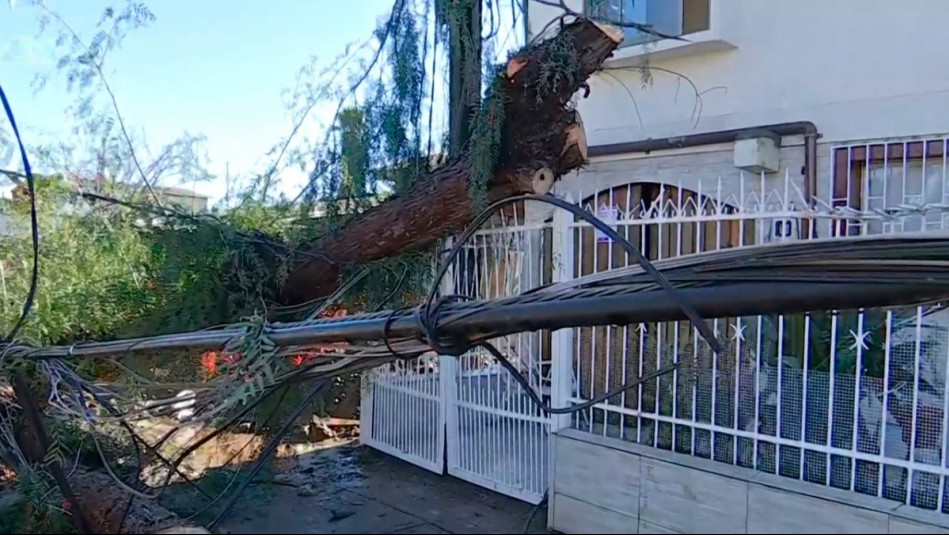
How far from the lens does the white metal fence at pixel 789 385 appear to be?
3838 millimetres

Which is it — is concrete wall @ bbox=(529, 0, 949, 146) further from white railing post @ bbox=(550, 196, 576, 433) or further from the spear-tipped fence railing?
the spear-tipped fence railing

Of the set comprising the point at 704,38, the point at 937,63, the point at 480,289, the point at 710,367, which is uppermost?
the point at 704,38

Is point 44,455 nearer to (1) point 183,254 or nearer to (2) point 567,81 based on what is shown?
(1) point 183,254

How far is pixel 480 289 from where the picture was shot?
641cm

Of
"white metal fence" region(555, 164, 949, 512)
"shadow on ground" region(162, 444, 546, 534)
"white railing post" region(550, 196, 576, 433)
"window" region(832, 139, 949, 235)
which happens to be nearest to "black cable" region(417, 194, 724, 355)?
"shadow on ground" region(162, 444, 546, 534)

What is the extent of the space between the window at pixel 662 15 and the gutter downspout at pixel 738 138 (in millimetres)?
975

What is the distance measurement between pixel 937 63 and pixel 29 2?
786 cm

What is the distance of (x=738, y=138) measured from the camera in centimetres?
618

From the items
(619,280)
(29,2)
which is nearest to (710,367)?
(619,280)

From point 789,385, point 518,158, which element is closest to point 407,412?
point 518,158

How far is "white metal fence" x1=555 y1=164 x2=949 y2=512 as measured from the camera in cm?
384

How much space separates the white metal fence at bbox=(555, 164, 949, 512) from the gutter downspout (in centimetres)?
91

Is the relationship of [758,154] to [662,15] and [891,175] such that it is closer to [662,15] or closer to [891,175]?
[891,175]

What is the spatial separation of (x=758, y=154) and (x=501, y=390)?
2.91 m
